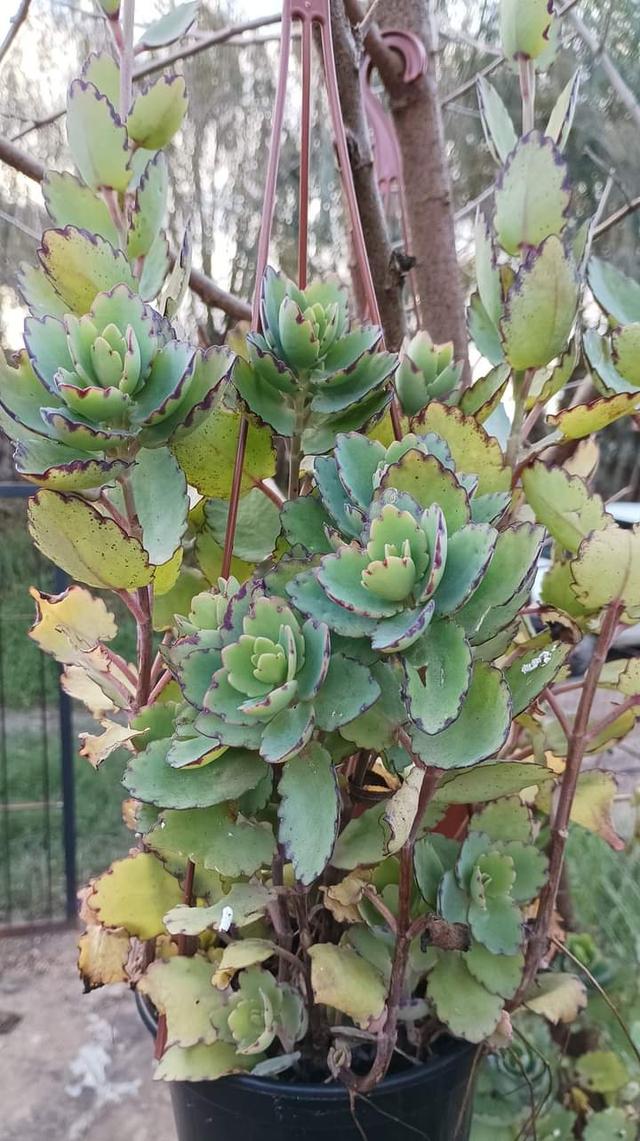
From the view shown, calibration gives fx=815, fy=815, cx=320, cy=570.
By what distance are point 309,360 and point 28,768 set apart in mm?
1800

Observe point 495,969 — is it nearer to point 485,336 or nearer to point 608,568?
point 608,568

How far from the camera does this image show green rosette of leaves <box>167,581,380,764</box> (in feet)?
0.90

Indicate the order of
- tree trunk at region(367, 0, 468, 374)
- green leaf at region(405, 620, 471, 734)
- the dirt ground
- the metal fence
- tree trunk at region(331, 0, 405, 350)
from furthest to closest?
the metal fence → the dirt ground → tree trunk at region(367, 0, 468, 374) → tree trunk at region(331, 0, 405, 350) → green leaf at region(405, 620, 471, 734)

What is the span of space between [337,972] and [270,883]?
0.07 metres

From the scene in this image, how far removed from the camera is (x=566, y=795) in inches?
15.0

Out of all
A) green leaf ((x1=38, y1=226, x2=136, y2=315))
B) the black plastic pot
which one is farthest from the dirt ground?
green leaf ((x1=38, y1=226, x2=136, y2=315))

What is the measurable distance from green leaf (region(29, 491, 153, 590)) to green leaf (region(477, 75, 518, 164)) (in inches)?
10.1

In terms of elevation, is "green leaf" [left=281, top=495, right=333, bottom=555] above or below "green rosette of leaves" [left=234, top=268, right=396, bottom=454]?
below

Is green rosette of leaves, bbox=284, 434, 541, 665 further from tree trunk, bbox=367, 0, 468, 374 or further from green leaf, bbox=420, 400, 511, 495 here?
tree trunk, bbox=367, 0, 468, 374

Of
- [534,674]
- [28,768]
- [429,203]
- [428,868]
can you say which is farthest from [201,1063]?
[28,768]

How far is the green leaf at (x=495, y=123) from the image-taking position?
390 millimetres

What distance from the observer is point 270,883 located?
41 cm

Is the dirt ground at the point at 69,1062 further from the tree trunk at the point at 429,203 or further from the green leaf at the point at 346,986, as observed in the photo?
the tree trunk at the point at 429,203

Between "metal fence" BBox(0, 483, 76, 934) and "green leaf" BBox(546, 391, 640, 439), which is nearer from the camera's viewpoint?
"green leaf" BBox(546, 391, 640, 439)
